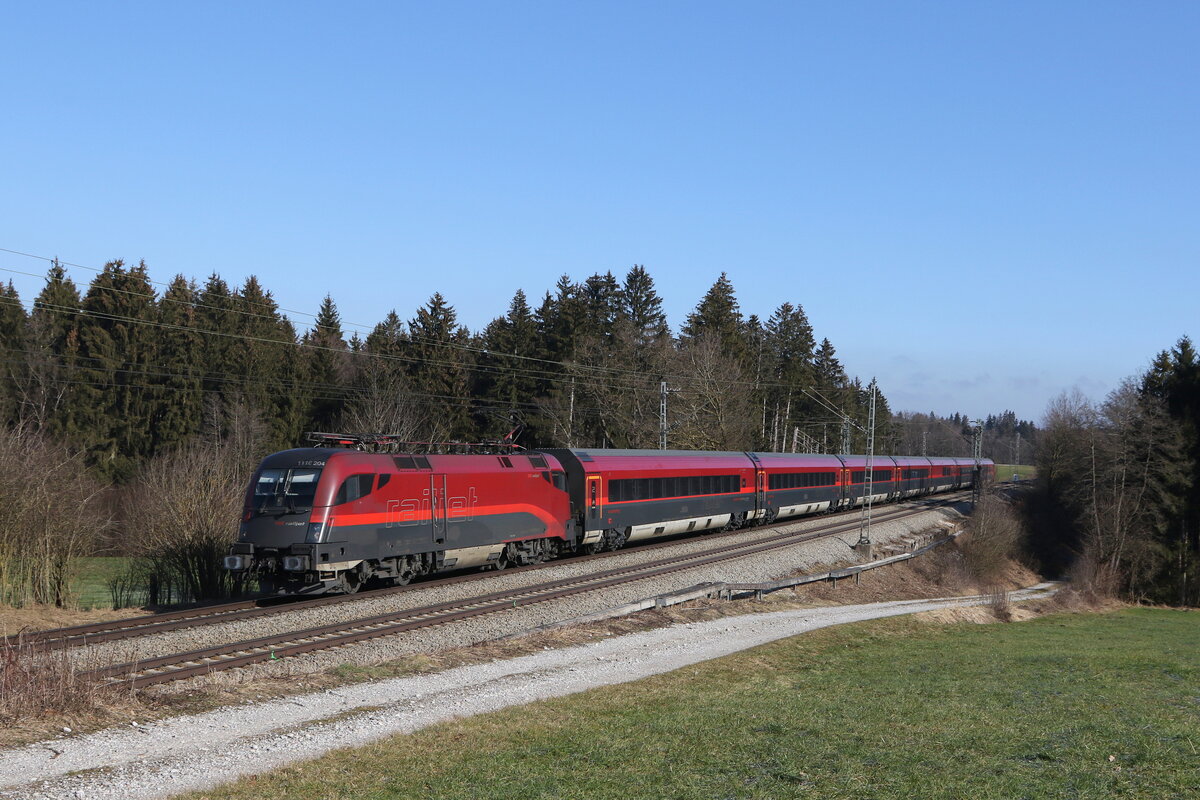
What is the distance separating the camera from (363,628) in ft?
60.2

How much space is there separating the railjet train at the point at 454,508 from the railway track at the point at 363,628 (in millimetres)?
1180

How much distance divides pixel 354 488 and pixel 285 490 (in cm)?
143

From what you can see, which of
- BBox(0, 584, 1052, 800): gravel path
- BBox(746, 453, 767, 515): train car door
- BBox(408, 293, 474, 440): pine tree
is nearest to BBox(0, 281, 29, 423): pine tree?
BBox(408, 293, 474, 440): pine tree

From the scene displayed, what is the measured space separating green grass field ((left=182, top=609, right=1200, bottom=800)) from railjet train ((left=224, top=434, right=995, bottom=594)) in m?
8.75

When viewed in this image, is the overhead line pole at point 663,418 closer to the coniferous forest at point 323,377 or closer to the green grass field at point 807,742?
the coniferous forest at point 323,377

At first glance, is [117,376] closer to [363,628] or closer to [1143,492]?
[363,628]

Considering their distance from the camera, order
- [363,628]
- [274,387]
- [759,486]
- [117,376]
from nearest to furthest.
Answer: [363,628] < [759,486] < [117,376] < [274,387]

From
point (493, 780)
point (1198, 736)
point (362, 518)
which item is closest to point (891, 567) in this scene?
point (362, 518)

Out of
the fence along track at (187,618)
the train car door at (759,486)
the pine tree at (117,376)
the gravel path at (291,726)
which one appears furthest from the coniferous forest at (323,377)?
the gravel path at (291,726)

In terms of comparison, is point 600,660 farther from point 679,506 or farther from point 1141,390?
point 1141,390

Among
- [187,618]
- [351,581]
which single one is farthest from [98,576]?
[187,618]

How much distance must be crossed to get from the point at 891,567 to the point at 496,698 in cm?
2792

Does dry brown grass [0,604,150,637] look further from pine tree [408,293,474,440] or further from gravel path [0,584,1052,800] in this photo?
pine tree [408,293,474,440]

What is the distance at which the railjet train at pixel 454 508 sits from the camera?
2083cm
